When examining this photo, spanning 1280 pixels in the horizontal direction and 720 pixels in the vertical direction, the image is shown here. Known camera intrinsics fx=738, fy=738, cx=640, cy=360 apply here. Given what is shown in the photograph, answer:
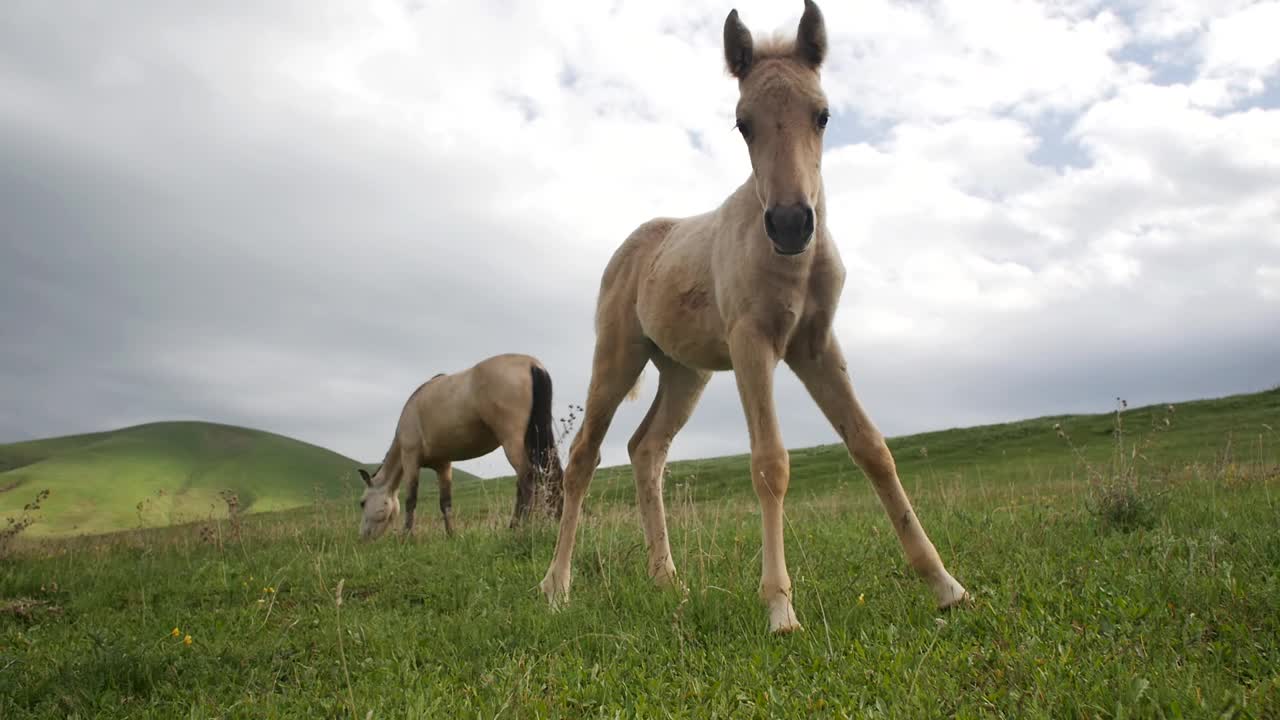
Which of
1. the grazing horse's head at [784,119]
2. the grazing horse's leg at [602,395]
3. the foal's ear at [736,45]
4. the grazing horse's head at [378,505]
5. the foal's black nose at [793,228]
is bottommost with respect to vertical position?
the grazing horse's head at [378,505]

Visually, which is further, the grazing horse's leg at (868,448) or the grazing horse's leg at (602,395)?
the grazing horse's leg at (602,395)

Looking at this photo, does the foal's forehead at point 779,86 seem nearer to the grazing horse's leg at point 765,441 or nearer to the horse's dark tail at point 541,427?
the grazing horse's leg at point 765,441

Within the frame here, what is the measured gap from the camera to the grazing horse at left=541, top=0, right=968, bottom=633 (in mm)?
3824

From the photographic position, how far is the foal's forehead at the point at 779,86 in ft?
13.1

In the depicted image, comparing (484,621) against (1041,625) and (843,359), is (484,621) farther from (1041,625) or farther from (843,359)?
(1041,625)

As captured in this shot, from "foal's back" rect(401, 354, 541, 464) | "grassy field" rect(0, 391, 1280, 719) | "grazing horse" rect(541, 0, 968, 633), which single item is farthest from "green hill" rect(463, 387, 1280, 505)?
"grazing horse" rect(541, 0, 968, 633)

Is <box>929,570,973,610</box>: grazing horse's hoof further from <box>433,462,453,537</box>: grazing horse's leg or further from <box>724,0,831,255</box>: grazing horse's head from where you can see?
<box>433,462,453,537</box>: grazing horse's leg

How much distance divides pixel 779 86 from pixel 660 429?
295cm

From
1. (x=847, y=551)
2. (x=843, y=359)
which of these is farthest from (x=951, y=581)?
(x=847, y=551)

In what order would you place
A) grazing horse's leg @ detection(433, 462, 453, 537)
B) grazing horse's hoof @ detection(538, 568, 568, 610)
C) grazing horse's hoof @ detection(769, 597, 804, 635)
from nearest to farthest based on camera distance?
grazing horse's hoof @ detection(769, 597, 804, 635) < grazing horse's hoof @ detection(538, 568, 568, 610) < grazing horse's leg @ detection(433, 462, 453, 537)

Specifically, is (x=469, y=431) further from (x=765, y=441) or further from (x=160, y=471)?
(x=160, y=471)

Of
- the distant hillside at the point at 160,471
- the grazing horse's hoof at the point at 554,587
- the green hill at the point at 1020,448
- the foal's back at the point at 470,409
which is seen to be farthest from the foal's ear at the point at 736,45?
the distant hillside at the point at 160,471

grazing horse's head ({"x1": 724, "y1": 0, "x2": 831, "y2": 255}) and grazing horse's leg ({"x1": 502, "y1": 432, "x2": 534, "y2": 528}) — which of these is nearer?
grazing horse's head ({"x1": 724, "y1": 0, "x2": 831, "y2": 255})

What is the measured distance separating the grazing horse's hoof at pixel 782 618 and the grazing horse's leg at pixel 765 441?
0.17ft
